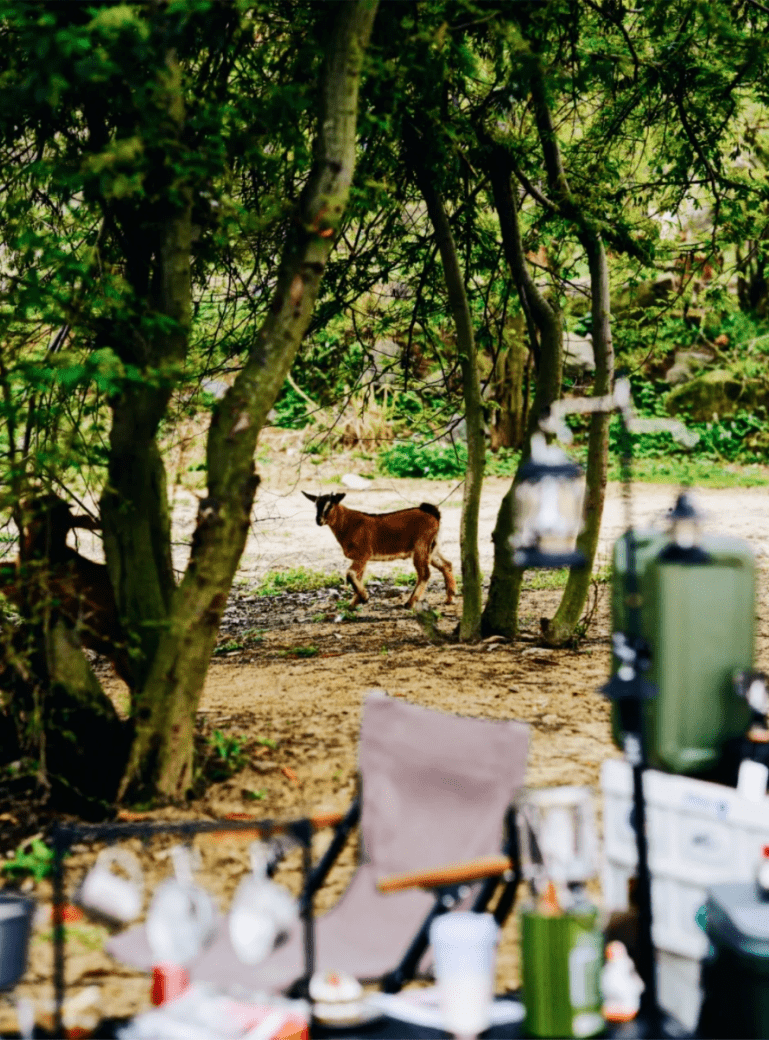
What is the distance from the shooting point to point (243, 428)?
4.33 meters

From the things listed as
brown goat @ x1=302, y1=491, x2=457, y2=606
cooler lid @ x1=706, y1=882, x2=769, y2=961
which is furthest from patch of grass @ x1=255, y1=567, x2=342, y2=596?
cooler lid @ x1=706, y1=882, x2=769, y2=961

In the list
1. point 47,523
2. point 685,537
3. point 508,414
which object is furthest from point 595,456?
point 508,414

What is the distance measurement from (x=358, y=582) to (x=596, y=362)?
348cm

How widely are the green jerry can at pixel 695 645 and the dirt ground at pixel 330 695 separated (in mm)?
975

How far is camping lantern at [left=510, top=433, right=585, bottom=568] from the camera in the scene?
9.19ft

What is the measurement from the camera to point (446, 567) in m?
10.3

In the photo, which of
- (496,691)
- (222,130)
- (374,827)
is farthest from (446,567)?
(374,827)

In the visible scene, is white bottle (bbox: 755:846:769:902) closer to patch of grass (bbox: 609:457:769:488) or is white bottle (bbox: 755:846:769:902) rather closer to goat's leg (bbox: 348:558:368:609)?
goat's leg (bbox: 348:558:368:609)

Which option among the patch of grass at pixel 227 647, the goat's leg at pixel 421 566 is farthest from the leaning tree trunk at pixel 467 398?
the goat's leg at pixel 421 566

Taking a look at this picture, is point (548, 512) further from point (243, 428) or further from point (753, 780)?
point (243, 428)

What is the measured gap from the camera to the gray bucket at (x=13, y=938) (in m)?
3.16

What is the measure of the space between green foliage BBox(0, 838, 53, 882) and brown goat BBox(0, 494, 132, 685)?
2.74 ft

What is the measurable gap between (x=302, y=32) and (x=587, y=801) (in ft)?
13.4

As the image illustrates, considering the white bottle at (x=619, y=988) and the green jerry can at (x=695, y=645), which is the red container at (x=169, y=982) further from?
the green jerry can at (x=695, y=645)
